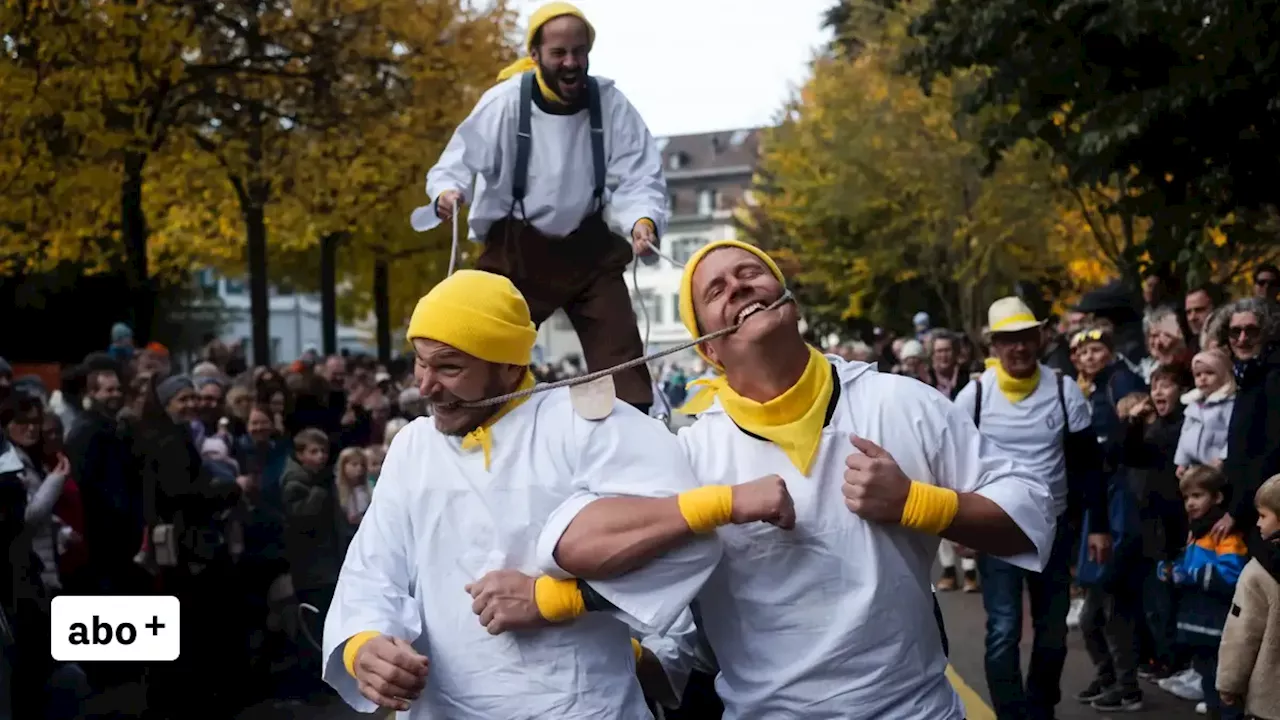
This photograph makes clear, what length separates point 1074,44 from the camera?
13.2m

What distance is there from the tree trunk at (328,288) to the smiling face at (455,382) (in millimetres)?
23792

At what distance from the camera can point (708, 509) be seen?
3.41 meters

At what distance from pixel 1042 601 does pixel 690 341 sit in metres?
3.82

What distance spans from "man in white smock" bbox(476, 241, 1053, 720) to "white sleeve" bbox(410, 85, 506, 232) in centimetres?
315

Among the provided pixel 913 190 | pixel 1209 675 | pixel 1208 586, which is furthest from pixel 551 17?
pixel 913 190

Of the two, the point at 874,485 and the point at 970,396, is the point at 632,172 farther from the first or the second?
the point at 874,485

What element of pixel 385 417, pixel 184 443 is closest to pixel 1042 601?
pixel 184 443

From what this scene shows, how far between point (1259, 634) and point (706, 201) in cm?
9454

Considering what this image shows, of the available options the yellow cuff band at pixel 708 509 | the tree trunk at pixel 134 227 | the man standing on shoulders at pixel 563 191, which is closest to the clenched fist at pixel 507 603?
the yellow cuff band at pixel 708 509

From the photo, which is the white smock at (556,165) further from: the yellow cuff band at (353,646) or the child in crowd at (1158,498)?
the yellow cuff band at (353,646)

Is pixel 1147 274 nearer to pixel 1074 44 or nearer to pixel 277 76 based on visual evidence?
pixel 1074 44

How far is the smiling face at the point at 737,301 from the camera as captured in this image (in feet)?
12.4

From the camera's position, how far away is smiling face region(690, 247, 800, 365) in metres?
3.78

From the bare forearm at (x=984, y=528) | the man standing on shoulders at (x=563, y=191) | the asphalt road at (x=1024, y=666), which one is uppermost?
the man standing on shoulders at (x=563, y=191)
